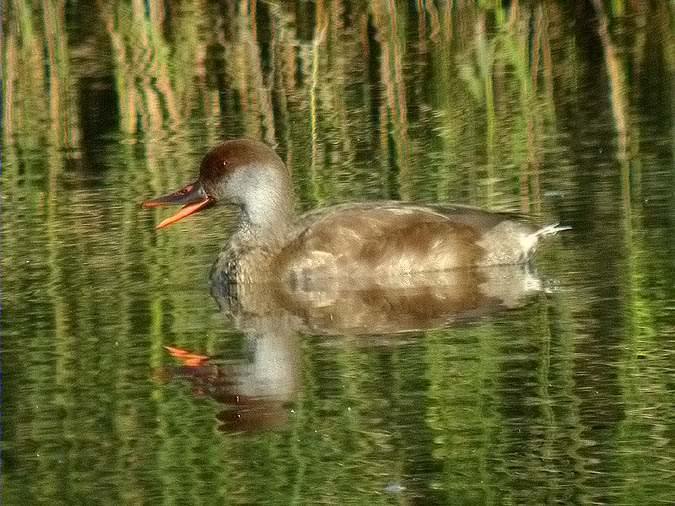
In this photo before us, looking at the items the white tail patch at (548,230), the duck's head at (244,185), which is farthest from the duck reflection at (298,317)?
the duck's head at (244,185)

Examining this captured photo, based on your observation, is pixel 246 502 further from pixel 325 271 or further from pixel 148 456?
pixel 325 271

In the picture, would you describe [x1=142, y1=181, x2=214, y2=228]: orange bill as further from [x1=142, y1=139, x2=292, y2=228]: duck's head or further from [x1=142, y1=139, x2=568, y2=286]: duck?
[x1=142, y1=139, x2=568, y2=286]: duck

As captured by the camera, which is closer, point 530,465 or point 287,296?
point 530,465

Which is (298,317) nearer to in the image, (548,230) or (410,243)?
(410,243)

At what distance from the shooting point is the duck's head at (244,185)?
11227mm

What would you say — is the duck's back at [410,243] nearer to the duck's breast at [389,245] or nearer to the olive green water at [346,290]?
the duck's breast at [389,245]

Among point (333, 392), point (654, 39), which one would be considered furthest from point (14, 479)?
point (654, 39)

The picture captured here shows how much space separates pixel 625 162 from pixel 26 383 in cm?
516

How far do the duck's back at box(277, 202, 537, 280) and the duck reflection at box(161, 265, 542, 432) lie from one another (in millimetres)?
91

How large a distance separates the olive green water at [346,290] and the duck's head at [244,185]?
0.33 metres

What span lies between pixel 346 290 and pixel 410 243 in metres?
0.48

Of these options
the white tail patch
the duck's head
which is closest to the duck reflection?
the white tail patch

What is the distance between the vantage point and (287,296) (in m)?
10.5

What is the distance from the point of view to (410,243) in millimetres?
10625
